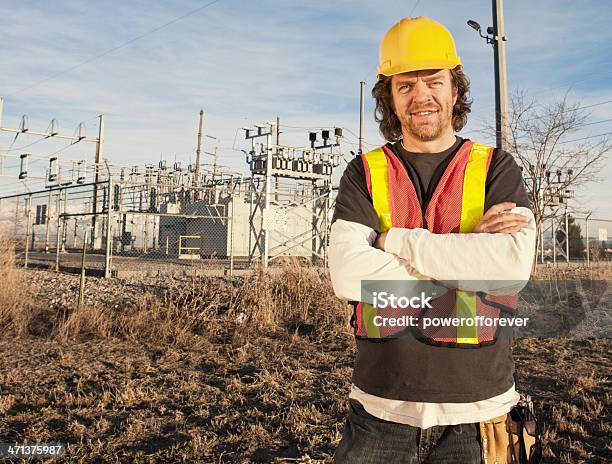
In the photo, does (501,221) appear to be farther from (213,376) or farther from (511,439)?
(213,376)

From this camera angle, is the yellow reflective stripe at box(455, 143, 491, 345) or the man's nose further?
the man's nose

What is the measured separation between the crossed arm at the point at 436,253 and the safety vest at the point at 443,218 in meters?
0.07

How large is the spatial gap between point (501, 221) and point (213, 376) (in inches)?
194

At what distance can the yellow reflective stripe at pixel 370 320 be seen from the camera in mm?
1664

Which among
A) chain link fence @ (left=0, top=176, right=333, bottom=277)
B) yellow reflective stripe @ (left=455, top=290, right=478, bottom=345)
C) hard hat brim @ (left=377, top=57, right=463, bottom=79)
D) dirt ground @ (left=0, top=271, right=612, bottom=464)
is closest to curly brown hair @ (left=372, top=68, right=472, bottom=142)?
hard hat brim @ (left=377, top=57, right=463, bottom=79)

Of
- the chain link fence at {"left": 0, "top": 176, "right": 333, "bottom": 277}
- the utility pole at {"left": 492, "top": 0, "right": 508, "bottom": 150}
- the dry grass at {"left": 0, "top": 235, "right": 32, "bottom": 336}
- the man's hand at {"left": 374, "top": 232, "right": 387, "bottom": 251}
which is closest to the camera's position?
the man's hand at {"left": 374, "top": 232, "right": 387, "bottom": 251}

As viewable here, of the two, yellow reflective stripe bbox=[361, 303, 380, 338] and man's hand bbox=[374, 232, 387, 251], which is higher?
man's hand bbox=[374, 232, 387, 251]

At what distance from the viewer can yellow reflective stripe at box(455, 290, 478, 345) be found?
5.26 feet

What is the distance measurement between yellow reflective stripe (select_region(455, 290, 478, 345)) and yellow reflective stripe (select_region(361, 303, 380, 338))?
24 cm

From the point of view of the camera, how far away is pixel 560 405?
4824mm

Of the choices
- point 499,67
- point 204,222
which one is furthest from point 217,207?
point 499,67

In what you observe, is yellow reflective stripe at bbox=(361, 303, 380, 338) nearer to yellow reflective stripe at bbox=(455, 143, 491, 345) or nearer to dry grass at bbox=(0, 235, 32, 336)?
yellow reflective stripe at bbox=(455, 143, 491, 345)

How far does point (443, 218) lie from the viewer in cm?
172

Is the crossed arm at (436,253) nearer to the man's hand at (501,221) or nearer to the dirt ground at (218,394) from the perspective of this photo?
the man's hand at (501,221)
